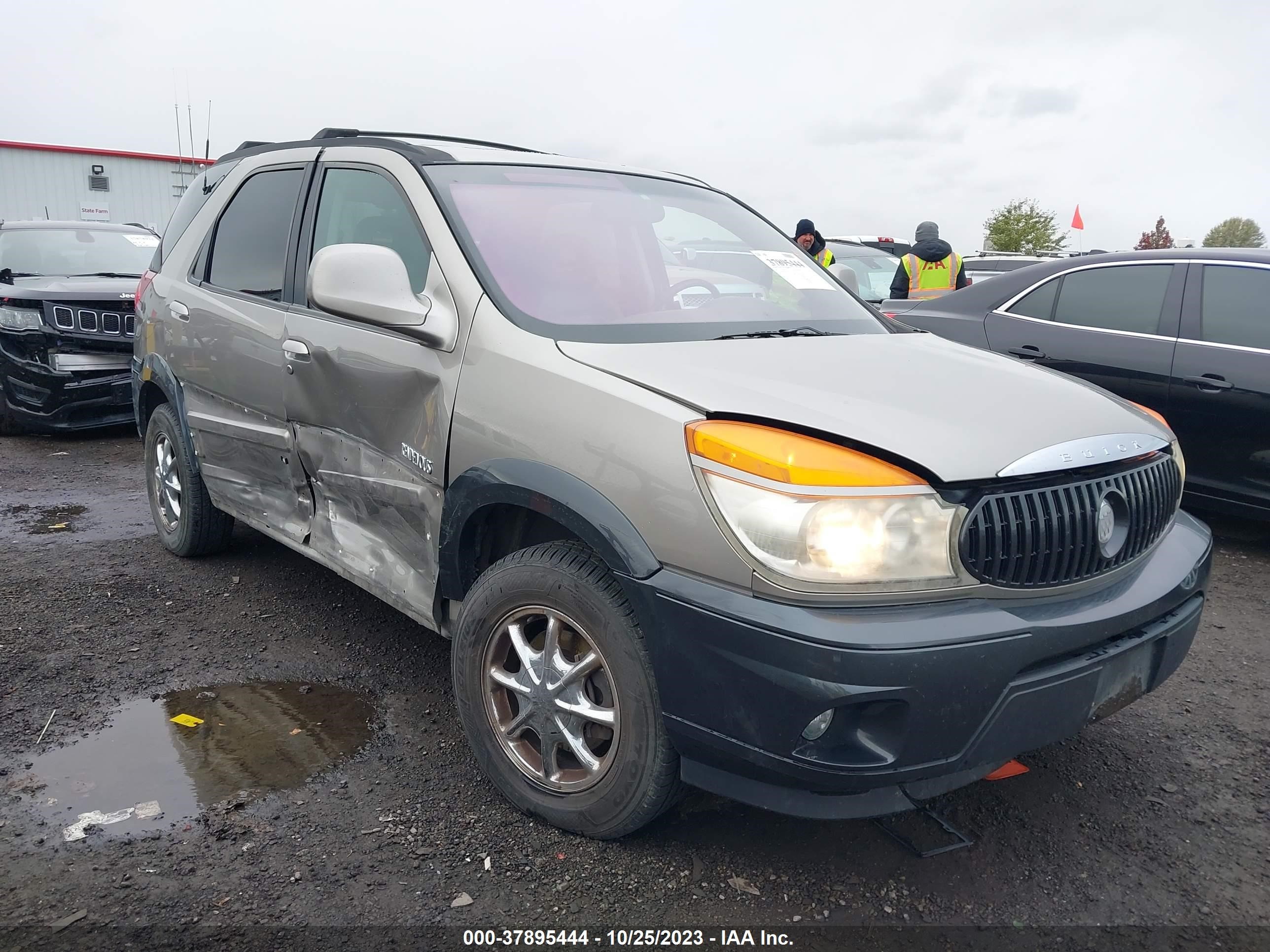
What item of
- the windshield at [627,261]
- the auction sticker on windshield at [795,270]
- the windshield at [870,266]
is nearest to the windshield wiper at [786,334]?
the windshield at [627,261]

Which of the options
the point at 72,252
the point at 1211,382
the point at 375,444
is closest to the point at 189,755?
the point at 375,444

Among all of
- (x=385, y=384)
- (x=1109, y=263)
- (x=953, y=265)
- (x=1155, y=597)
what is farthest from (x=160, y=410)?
(x=953, y=265)

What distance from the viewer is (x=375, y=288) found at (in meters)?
2.77

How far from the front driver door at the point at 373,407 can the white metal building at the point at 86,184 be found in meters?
20.7

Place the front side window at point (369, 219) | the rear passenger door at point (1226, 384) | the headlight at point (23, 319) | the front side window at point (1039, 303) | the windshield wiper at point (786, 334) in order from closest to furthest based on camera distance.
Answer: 1. the windshield wiper at point (786, 334)
2. the front side window at point (369, 219)
3. the rear passenger door at point (1226, 384)
4. the front side window at point (1039, 303)
5. the headlight at point (23, 319)

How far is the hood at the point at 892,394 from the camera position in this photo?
2.09m

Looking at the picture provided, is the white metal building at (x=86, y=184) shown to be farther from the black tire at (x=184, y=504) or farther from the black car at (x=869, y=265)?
the black tire at (x=184, y=504)

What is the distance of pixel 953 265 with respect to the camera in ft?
26.1

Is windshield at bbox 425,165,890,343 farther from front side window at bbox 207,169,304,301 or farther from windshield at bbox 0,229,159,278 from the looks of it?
windshield at bbox 0,229,159,278

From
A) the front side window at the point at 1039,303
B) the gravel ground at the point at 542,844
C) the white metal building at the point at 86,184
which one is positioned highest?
the white metal building at the point at 86,184

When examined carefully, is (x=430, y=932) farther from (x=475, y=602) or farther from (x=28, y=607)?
(x=28, y=607)

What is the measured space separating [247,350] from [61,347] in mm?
4630

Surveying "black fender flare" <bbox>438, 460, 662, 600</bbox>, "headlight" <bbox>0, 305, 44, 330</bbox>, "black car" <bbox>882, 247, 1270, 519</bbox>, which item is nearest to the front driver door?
"black fender flare" <bbox>438, 460, 662, 600</bbox>

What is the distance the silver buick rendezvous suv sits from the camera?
78.2 inches
